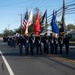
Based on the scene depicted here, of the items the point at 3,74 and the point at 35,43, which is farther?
the point at 35,43

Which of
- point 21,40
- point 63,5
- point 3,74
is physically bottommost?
point 3,74

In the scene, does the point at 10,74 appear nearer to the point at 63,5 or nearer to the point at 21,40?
the point at 21,40

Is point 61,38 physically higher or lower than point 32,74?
higher

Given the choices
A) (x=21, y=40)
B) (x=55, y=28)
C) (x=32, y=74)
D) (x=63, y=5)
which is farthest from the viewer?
(x=63, y=5)

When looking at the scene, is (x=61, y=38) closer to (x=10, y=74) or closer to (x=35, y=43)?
(x=35, y=43)

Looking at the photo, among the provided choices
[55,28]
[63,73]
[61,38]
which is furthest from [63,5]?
[63,73]

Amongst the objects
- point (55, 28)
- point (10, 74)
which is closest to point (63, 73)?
point (10, 74)

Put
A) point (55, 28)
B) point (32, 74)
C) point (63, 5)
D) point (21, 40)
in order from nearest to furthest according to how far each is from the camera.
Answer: point (32, 74)
point (21, 40)
point (55, 28)
point (63, 5)

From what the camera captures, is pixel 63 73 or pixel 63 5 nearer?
pixel 63 73

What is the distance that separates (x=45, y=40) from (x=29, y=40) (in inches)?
63.4

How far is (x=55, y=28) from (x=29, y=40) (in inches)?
175

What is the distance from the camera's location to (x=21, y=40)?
25.0 metres

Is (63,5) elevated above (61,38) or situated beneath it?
elevated above

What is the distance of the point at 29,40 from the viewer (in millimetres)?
25531
